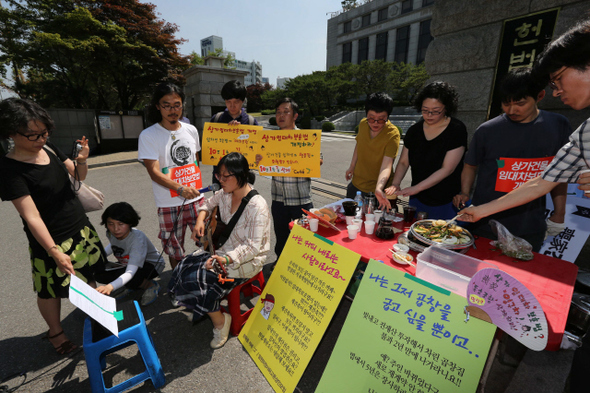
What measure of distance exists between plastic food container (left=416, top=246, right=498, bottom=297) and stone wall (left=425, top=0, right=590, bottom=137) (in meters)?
3.42

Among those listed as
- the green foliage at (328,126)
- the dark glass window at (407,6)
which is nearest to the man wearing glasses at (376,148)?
the green foliage at (328,126)

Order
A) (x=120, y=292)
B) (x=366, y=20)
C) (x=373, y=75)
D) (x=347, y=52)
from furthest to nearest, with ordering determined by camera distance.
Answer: (x=347, y=52)
(x=366, y=20)
(x=373, y=75)
(x=120, y=292)

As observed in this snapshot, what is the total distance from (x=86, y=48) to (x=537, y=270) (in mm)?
17869

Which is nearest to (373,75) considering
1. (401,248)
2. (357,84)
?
(357,84)

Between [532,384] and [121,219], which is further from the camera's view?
[121,219]

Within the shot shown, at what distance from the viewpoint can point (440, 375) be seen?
1.47 meters

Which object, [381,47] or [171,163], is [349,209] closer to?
[171,163]

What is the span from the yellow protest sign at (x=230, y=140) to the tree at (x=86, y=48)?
1404 centimetres

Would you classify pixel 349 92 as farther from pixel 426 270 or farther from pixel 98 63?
pixel 426 270

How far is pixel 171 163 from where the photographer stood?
3.20m

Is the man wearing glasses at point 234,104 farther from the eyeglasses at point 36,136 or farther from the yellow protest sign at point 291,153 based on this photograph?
the eyeglasses at point 36,136

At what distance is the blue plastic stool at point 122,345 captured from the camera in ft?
6.82

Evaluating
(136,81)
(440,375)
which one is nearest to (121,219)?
(440,375)

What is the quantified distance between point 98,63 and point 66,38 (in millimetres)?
1502
